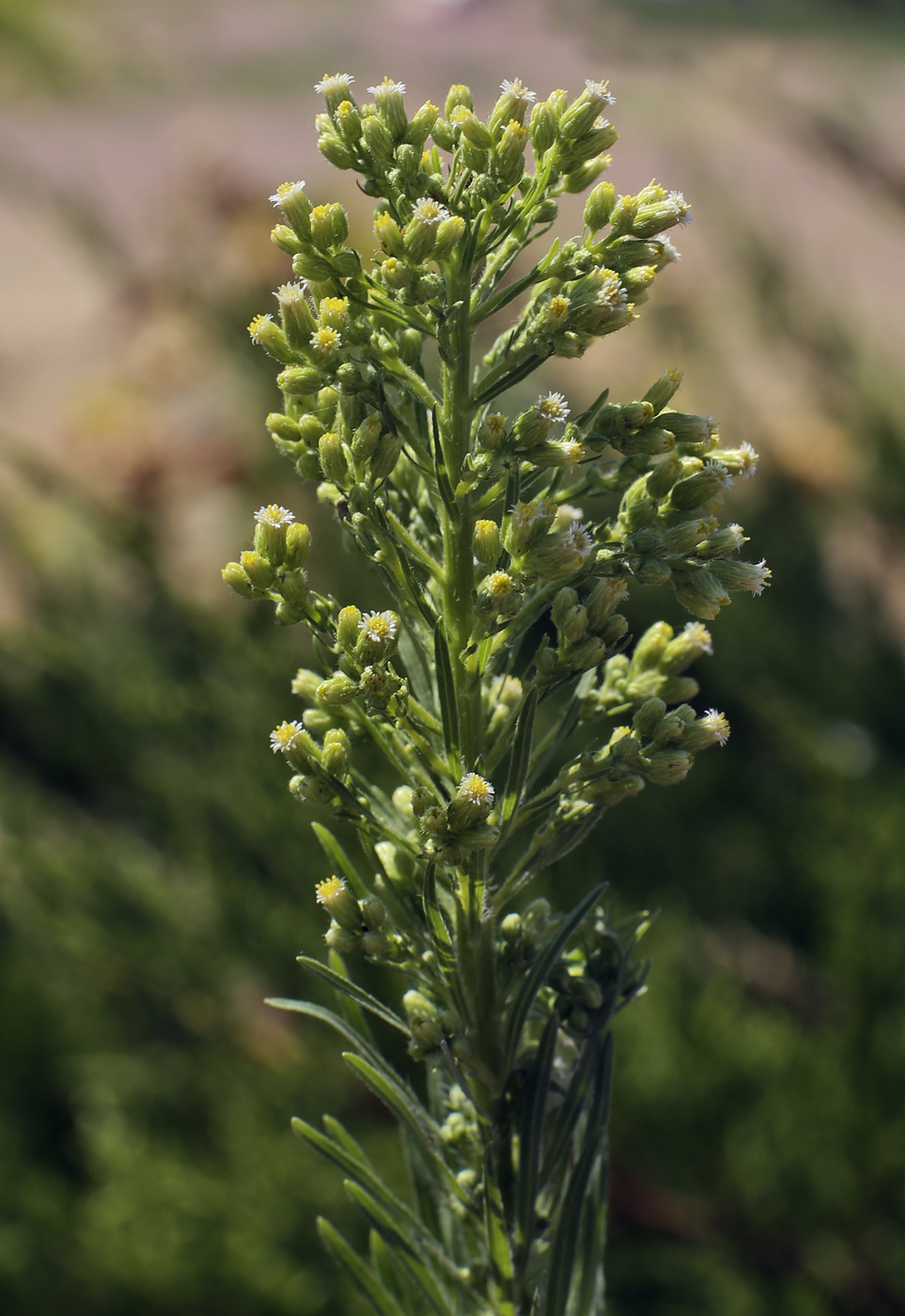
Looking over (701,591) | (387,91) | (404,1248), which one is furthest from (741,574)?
(404,1248)

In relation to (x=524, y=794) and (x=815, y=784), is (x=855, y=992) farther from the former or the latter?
(x=524, y=794)

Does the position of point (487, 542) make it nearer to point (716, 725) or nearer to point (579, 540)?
point (579, 540)

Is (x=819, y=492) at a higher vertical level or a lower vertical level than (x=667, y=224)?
higher

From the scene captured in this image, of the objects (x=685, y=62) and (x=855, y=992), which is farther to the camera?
(x=685, y=62)

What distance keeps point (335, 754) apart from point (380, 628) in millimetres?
92

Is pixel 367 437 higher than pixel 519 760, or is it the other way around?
pixel 367 437

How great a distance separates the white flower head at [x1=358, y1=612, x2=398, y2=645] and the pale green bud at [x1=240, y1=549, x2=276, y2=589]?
0.08 m

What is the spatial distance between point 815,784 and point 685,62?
31.5 feet

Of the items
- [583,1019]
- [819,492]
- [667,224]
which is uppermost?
[819,492]

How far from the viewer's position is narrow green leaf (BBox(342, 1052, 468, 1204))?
2.06ft

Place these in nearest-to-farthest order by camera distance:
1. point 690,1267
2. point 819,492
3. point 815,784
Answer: point 690,1267
point 815,784
point 819,492

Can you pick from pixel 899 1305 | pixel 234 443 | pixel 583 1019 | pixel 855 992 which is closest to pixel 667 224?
pixel 583 1019

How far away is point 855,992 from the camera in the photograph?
7.20 ft

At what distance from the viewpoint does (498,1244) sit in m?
0.65
